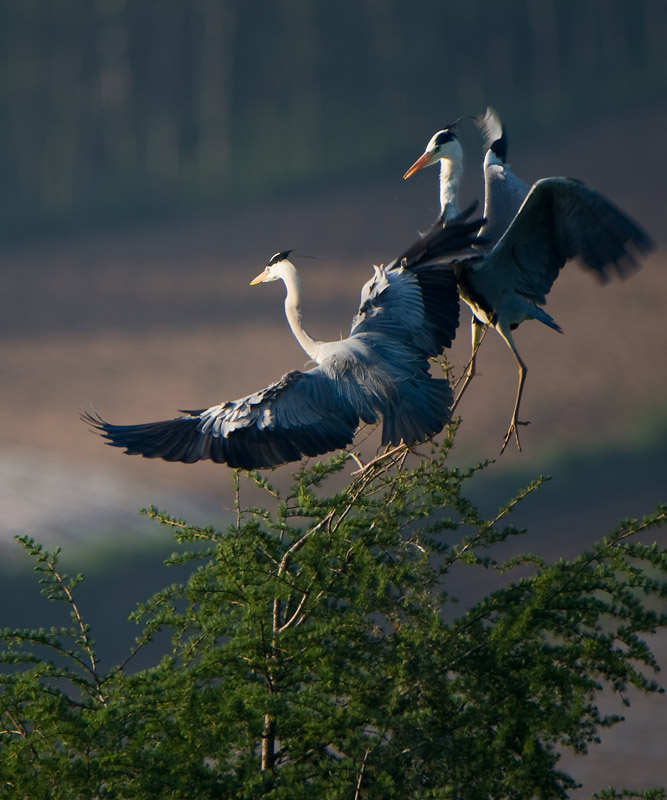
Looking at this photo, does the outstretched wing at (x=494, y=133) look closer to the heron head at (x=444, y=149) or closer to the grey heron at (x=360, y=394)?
the heron head at (x=444, y=149)

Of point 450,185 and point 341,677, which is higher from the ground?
point 450,185

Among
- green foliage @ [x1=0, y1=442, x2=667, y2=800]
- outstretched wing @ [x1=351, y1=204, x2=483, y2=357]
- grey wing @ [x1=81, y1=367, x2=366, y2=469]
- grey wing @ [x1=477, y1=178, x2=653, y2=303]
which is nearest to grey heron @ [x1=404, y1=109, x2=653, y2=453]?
grey wing @ [x1=477, y1=178, x2=653, y2=303]

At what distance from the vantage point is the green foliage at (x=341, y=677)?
11.9ft

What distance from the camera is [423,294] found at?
541 centimetres

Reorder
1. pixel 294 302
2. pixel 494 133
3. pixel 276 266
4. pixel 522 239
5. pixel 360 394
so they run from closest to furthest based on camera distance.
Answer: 1. pixel 360 394
2. pixel 522 239
3. pixel 294 302
4. pixel 276 266
5. pixel 494 133

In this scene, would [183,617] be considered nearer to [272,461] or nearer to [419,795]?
[272,461]

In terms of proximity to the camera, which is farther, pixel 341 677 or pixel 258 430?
pixel 258 430

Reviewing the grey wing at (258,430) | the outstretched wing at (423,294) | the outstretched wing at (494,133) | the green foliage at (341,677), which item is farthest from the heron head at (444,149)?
the green foliage at (341,677)

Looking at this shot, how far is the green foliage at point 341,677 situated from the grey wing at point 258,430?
0.22m

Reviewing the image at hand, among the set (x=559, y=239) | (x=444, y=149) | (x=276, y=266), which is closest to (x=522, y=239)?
(x=559, y=239)

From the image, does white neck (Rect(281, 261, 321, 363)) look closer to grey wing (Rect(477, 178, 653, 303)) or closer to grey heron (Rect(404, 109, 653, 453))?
grey heron (Rect(404, 109, 653, 453))

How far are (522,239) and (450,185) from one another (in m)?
0.82

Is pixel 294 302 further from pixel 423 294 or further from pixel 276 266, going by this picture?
pixel 423 294

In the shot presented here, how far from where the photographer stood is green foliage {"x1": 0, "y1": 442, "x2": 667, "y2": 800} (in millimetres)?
3639
